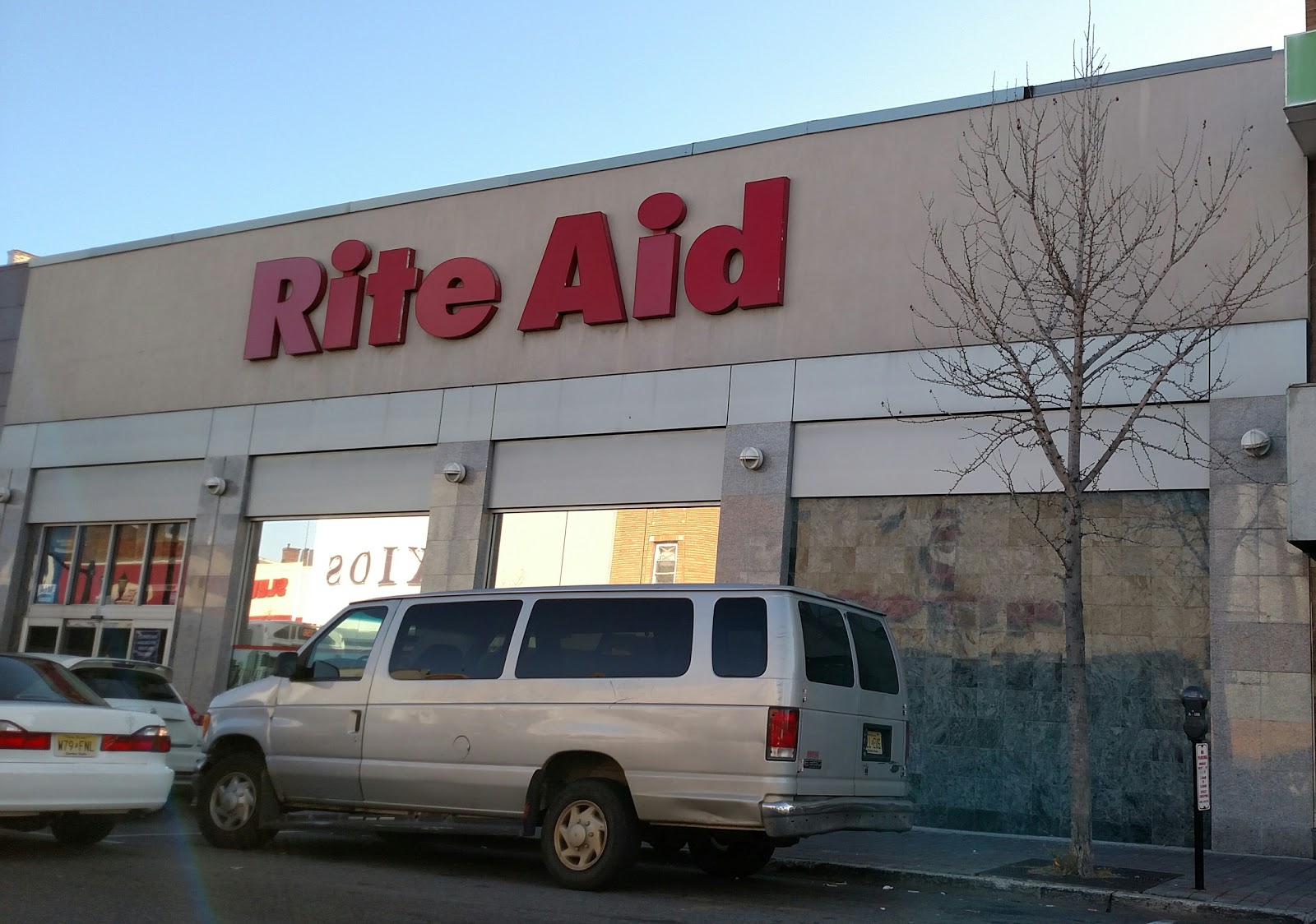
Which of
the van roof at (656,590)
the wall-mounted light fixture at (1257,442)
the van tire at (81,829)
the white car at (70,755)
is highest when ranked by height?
the wall-mounted light fixture at (1257,442)

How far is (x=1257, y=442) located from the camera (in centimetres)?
1283

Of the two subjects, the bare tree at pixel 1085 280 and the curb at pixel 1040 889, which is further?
the bare tree at pixel 1085 280

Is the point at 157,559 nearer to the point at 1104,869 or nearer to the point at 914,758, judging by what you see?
the point at 914,758

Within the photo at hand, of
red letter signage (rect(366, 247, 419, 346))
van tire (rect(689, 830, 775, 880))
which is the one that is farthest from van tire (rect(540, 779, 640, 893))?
red letter signage (rect(366, 247, 419, 346))

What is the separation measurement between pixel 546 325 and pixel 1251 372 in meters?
9.15

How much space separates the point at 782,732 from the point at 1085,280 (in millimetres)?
6408

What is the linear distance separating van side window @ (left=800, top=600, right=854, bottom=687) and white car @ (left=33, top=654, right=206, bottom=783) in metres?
7.36

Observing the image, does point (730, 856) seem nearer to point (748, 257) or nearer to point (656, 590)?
point (656, 590)

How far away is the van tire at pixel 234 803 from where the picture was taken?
10.3 metres

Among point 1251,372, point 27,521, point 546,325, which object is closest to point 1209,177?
point 1251,372

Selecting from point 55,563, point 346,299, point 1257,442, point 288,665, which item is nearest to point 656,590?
point 288,665

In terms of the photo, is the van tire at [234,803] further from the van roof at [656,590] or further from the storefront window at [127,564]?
the storefront window at [127,564]

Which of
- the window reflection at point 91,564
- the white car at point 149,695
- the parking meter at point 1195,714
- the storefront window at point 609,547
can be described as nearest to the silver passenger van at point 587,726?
the parking meter at point 1195,714

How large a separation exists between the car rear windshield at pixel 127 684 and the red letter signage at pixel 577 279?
7.17 m
